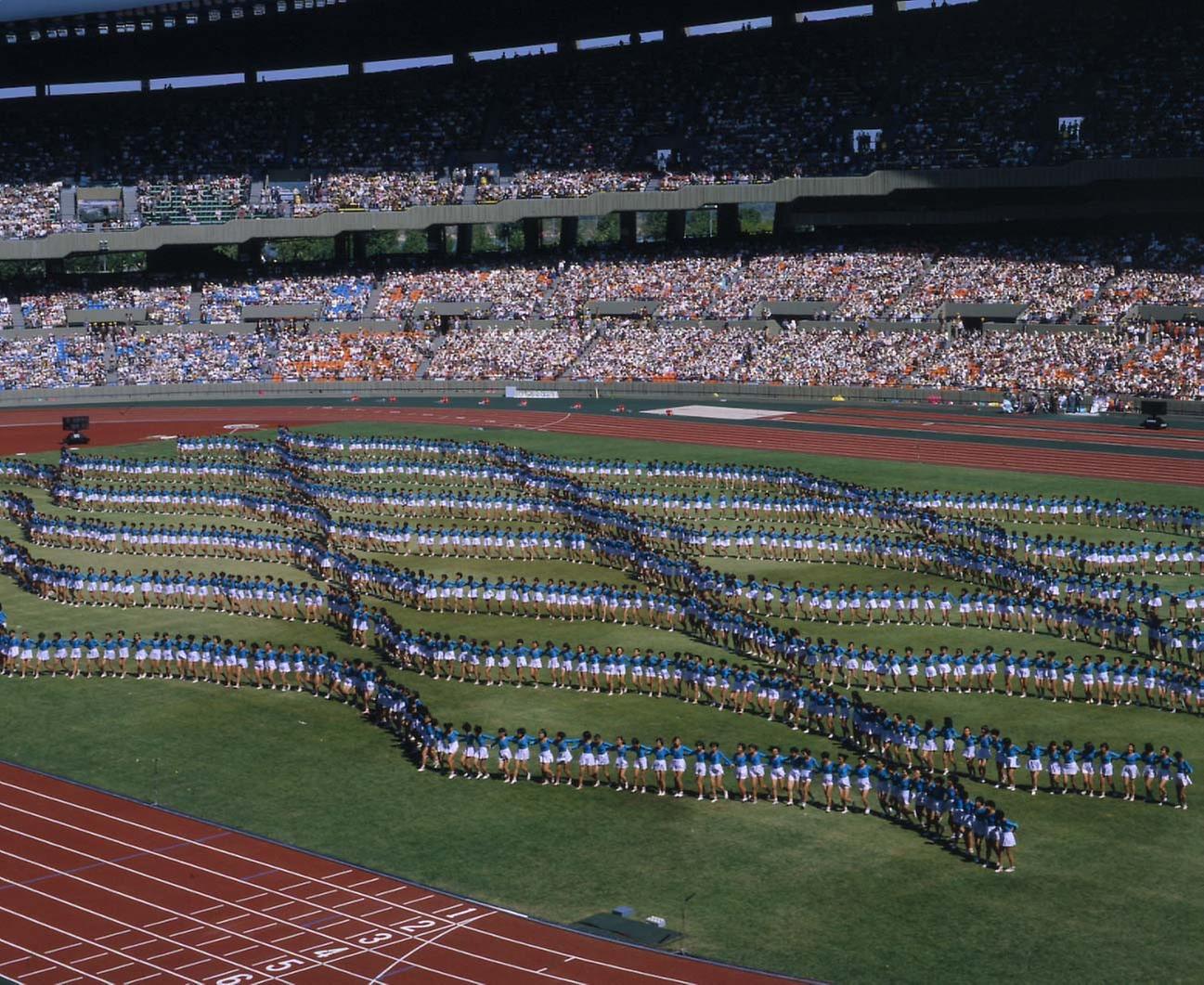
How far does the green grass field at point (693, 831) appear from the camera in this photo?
1855 centimetres

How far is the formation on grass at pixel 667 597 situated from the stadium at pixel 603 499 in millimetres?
141

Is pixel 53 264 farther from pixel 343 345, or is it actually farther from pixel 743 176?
pixel 743 176

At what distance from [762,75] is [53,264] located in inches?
1582

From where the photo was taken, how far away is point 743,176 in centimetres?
7888

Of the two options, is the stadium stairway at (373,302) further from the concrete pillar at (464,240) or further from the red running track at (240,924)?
the red running track at (240,924)

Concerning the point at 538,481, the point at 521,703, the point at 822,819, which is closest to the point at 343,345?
the point at 538,481

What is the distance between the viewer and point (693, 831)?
22406mm

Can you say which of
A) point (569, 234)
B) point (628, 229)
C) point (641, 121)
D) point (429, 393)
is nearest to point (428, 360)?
point (429, 393)

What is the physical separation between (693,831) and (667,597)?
1185cm

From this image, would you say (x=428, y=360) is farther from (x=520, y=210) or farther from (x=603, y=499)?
(x=603, y=499)

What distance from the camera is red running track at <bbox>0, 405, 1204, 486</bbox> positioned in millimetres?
52094

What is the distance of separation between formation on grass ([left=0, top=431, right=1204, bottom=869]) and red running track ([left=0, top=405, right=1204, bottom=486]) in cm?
672

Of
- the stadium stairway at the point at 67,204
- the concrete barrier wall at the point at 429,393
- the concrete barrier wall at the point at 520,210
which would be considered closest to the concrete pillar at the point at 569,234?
the concrete barrier wall at the point at 520,210

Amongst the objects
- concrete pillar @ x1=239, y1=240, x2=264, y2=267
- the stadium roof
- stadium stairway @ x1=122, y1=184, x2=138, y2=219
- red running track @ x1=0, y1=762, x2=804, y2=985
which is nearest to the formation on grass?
red running track @ x1=0, y1=762, x2=804, y2=985
